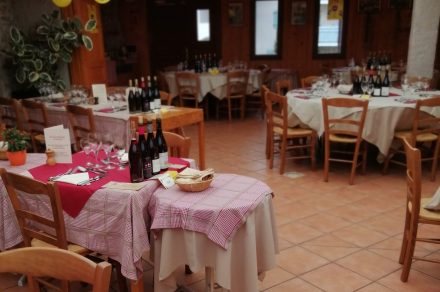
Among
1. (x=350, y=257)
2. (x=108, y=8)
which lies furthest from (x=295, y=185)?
(x=108, y=8)

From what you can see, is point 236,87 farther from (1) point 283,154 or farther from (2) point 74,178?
(2) point 74,178

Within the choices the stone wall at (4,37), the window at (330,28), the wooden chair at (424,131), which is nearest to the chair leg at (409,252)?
the wooden chair at (424,131)

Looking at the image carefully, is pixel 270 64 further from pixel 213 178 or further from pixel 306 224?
pixel 213 178

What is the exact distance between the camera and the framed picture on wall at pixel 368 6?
9766mm

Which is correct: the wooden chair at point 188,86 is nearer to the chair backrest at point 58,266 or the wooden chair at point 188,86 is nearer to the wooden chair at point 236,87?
the wooden chair at point 236,87

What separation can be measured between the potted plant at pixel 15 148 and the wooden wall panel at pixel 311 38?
8.07 metres

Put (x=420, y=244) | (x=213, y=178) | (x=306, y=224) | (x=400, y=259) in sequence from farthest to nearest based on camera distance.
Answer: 1. (x=306, y=224)
2. (x=420, y=244)
3. (x=400, y=259)
4. (x=213, y=178)

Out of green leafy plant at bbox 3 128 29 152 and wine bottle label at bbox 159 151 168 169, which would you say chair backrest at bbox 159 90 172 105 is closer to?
green leafy plant at bbox 3 128 29 152

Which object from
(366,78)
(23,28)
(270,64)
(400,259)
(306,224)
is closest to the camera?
(400,259)

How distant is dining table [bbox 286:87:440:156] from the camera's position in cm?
468

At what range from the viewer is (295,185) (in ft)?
15.6

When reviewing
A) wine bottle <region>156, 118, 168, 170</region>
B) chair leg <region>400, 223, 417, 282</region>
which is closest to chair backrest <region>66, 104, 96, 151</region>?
wine bottle <region>156, 118, 168, 170</region>

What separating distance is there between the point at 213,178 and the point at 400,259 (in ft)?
5.48

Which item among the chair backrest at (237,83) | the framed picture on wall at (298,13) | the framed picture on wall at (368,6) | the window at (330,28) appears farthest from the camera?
the framed picture on wall at (298,13)
